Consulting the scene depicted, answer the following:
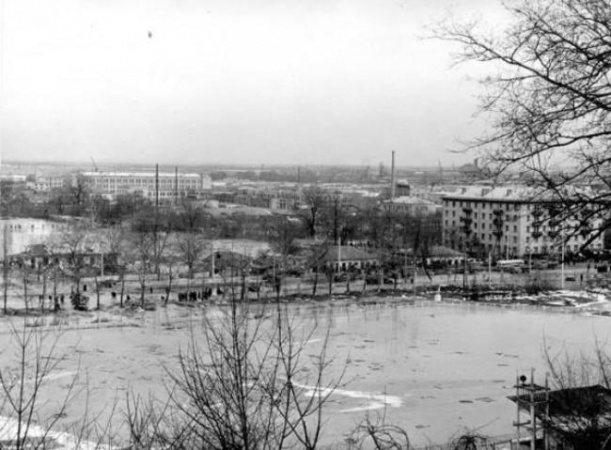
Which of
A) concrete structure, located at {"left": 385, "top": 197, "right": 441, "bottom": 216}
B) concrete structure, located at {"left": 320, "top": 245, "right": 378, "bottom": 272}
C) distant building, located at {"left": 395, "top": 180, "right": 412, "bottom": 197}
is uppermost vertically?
distant building, located at {"left": 395, "top": 180, "right": 412, "bottom": 197}

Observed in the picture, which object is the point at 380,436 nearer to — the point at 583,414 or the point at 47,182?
the point at 583,414

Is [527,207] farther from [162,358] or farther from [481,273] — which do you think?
[481,273]

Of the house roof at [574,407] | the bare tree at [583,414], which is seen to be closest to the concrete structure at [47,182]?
the house roof at [574,407]

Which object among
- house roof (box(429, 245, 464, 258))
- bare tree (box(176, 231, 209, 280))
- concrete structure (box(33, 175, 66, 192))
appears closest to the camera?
bare tree (box(176, 231, 209, 280))

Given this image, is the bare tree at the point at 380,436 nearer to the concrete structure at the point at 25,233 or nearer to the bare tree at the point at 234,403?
the bare tree at the point at 234,403

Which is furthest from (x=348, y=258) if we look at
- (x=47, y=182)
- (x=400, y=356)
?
(x=47, y=182)

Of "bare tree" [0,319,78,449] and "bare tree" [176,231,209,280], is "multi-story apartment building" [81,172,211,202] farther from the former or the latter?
A: "bare tree" [0,319,78,449]

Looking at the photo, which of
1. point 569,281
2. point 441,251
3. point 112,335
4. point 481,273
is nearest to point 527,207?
point 112,335

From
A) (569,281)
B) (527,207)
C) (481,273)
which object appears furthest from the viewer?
(481,273)

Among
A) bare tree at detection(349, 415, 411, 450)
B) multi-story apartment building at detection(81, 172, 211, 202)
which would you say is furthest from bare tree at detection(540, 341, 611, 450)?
multi-story apartment building at detection(81, 172, 211, 202)
